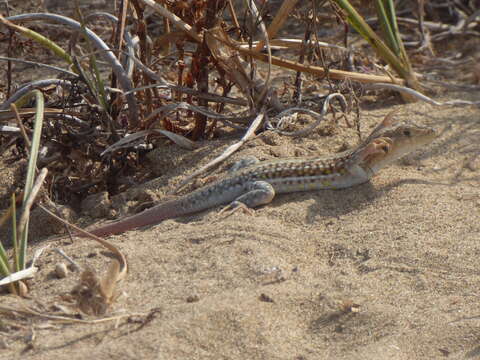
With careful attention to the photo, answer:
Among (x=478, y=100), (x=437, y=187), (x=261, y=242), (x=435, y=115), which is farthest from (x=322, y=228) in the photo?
(x=478, y=100)

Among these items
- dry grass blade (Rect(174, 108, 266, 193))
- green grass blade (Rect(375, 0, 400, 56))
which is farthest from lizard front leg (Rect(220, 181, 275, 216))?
green grass blade (Rect(375, 0, 400, 56))

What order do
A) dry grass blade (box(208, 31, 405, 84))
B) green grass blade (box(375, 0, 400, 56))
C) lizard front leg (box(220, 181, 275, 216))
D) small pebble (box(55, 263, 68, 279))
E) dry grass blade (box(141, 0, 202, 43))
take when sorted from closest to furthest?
small pebble (box(55, 263, 68, 279)) → lizard front leg (box(220, 181, 275, 216)) → dry grass blade (box(141, 0, 202, 43)) → dry grass blade (box(208, 31, 405, 84)) → green grass blade (box(375, 0, 400, 56))

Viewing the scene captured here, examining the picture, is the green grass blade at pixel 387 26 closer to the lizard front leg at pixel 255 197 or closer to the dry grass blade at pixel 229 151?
the dry grass blade at pixel 229 151

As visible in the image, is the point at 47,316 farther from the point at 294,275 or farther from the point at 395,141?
the point at 395,141

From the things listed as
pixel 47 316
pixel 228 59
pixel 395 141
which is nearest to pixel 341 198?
pixel 395 141

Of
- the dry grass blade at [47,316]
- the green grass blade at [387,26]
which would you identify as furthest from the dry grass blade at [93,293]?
the green grass blade at [387,26]

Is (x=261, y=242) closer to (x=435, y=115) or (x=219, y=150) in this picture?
(x=219, y=150)

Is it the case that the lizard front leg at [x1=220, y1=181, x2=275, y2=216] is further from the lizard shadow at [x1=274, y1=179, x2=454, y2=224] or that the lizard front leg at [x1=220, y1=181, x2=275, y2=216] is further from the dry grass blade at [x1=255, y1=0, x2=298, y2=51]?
the dry grass blade at [x1=255, y1=0, x2=298, y2=51]
